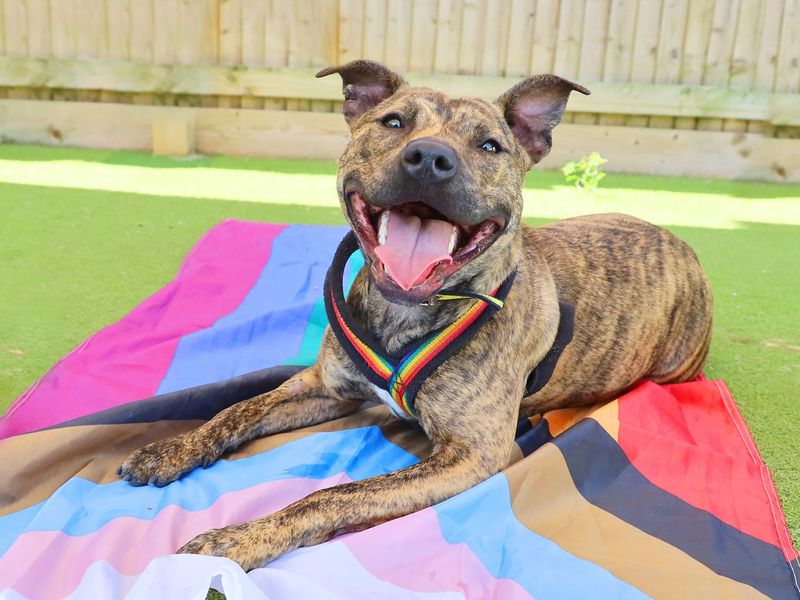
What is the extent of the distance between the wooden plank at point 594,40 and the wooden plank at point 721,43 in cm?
106

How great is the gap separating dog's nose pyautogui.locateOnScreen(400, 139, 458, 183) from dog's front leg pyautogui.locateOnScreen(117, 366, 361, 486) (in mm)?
1082

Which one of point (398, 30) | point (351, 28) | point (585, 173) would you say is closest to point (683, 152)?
point (585, 173)

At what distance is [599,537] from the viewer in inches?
90.6

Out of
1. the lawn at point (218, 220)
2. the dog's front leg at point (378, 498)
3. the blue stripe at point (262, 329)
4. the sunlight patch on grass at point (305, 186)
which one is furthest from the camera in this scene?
the sunlight patch on grass at point (305, 186)

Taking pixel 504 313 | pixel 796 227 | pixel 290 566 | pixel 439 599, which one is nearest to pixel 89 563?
pixel 290 566

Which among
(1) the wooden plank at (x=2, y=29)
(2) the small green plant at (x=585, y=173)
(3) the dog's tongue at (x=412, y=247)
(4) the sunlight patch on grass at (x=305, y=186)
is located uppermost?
(1) the wooden plank at (x=2, y=29)

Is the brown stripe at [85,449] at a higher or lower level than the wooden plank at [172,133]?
lower

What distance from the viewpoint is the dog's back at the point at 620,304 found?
2.99 metres

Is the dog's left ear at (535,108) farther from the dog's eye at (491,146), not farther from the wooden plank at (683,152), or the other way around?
the wooden plank at (683,152)

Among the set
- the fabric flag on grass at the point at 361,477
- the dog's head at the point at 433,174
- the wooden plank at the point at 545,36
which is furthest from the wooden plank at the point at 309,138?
the dog's head at the point at 433,174

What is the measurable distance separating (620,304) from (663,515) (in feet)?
3.04

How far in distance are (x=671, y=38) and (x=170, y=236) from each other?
17.6ft

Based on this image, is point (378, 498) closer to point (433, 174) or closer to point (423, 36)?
point (433, 174)

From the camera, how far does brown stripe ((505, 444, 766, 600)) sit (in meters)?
2.11
